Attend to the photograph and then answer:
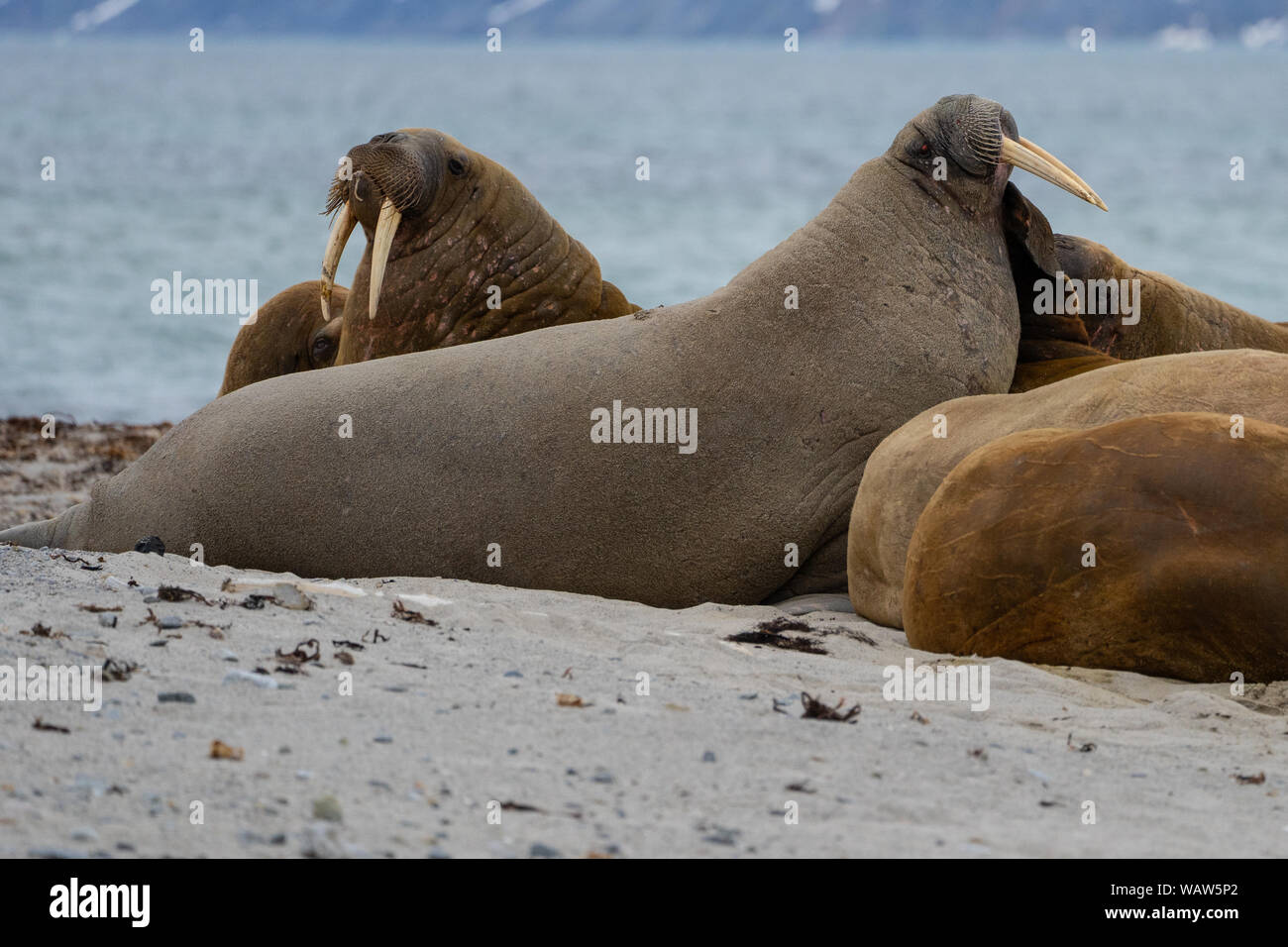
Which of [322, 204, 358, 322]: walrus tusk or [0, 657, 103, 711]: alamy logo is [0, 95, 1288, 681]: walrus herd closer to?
[322, 204, 358, 322]: walrus tusk

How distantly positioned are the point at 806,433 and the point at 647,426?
25.0 inches

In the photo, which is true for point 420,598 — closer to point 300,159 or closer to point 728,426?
point 728,426

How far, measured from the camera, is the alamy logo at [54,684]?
3.42m

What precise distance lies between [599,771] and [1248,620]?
2093 mm

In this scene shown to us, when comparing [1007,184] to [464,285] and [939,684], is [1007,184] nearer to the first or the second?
[464,285]

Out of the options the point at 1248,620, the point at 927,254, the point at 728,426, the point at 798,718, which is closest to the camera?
the point at 798,718

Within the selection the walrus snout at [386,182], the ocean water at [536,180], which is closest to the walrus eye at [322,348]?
the walrus snout at [386,182]

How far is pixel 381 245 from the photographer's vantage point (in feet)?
24.0
